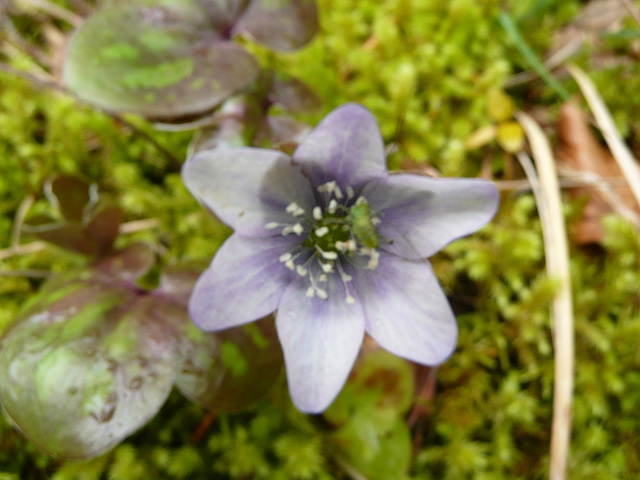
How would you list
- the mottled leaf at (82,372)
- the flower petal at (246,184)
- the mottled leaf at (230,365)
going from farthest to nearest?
the mottled leaf at (230,365)
the mottled leaf at (82,372)
the flower petal at (246,184)

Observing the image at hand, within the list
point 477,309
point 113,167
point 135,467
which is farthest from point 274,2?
point 135,467

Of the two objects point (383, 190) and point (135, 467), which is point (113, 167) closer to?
point (135, 467)

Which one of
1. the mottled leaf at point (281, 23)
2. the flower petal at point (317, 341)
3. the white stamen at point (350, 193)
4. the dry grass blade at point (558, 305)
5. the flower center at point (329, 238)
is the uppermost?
the mottled leaf at point (281, 23)

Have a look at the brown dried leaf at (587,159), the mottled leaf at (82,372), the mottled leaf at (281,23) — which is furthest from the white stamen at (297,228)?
the brown dried leaf at (587,159)

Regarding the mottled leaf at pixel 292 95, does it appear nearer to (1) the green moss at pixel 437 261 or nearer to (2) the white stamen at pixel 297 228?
(1) the green moss at pixel 437 261

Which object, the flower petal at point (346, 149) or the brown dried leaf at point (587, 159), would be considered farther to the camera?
the brown dried leaf at point (587, 159)

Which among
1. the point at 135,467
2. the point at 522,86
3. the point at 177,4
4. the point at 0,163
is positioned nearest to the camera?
the point at 135,467

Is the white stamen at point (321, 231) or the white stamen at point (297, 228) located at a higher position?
the white stamen at point (297, 228)
